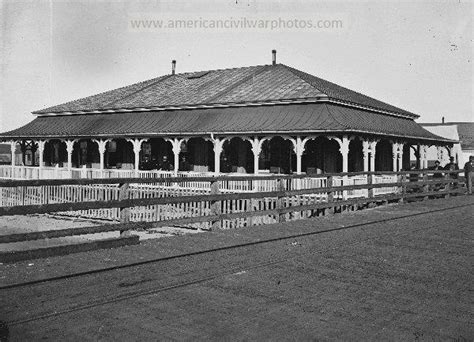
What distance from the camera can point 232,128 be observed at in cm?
2611

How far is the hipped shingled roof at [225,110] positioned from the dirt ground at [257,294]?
1472 cm

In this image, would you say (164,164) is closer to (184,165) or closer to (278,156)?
(184,165)

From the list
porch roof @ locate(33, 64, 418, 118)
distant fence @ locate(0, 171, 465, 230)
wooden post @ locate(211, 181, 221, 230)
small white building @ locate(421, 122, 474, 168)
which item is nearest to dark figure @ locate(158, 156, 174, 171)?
porch roof @ locate(33, 64, 418, 118)

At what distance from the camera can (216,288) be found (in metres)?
6.54

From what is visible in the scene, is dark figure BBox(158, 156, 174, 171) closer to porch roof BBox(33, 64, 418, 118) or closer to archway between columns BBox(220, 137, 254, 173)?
porch roof BBox(33, 64, 418, 118)

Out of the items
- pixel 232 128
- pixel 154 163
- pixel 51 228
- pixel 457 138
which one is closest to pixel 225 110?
pixel 232 128

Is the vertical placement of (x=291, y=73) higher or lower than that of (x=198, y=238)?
higher

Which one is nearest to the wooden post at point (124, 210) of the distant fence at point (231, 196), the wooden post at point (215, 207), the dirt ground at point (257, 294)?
the distant fence at point (231, 196)

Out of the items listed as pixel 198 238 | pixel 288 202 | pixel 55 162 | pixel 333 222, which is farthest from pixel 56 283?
pixel 55 162

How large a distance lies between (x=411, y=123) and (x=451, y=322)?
1224 inches

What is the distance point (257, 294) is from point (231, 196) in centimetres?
558

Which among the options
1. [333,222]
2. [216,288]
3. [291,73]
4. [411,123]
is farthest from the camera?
[411,123]

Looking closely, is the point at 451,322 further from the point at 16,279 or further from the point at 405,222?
the point at 405,222

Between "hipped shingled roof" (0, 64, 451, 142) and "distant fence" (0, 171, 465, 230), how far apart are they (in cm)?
330
